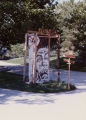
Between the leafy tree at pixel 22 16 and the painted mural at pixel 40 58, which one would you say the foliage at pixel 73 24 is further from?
the painted mural at pixel 40 58

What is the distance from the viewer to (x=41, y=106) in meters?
7.92

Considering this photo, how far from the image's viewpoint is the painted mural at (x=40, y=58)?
12.5 m

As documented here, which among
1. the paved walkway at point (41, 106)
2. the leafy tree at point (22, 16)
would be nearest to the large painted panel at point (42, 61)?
the paved walkway at point (41, 106)

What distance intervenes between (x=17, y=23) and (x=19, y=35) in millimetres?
2546

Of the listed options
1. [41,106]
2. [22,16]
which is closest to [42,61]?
[41,106]

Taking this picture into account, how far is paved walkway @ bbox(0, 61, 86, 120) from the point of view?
6.75 metres

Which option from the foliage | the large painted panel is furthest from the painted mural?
the foliage

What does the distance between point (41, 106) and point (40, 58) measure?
5.08 m

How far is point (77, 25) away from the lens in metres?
24.9

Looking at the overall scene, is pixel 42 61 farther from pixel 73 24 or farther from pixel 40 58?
pixel 73 24

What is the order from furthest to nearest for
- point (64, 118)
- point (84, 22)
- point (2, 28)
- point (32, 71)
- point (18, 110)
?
point (84, 22) < point (2, 28) < point (32, 71) < point (18, 110) < point (64, 118)

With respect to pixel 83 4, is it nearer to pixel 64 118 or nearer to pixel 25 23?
pixel 25 23

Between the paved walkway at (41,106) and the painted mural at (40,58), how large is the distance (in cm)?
237

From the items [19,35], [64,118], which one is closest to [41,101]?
[64,118]
